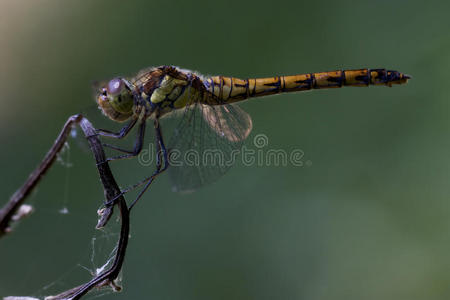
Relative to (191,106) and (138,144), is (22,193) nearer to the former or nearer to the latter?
(138,144)

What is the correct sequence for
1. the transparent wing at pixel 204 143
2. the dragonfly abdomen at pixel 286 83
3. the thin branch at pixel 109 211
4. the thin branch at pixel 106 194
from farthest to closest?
the dragonfly abdomen at pixel 286 83
the transparent wing at pixel 204 143
the thin branch at pixel 109 211
the thin branch at pixel 106 194

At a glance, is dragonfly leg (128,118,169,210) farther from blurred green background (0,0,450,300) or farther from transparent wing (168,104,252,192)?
blurred green background (0,0,450,300)

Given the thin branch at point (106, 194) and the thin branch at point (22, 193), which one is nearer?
the thin branch at point (22, 193)

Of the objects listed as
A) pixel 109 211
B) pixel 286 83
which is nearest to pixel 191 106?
pixel 286 83

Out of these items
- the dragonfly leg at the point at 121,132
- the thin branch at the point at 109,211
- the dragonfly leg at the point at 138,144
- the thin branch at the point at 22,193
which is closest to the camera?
the thin branch at the point at 22,193

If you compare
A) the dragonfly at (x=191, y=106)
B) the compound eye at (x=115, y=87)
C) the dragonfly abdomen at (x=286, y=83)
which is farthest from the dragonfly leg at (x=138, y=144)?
the dragonfly abdomen at (x=286, y=83)

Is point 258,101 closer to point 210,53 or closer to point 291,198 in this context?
point 210,53

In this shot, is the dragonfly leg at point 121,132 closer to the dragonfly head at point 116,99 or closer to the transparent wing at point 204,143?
the dragonfly head at point 116,99
